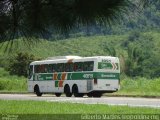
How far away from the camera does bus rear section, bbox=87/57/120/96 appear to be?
2902 cm

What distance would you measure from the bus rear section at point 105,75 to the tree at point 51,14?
22177 mm

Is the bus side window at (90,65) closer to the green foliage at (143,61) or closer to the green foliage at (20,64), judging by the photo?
the green foliage at (20,64)

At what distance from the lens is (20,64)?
60.2 m

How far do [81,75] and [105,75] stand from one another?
4.71ft

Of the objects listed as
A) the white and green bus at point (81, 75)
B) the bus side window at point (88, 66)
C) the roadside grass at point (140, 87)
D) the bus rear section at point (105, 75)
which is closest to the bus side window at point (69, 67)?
the white and green bus at point (81, 75)

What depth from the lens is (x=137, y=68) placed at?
7606 cm

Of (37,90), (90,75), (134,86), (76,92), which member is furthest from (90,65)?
(134,86)

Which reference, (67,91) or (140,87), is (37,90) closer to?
(67,91)

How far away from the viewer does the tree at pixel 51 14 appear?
242 inches

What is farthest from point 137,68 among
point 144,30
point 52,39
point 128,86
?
point 52,39

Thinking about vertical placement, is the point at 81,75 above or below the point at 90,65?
below

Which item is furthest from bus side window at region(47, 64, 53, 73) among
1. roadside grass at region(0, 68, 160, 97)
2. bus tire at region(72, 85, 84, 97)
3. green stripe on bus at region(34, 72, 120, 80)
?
roadside grass at region(0, 68, 160, 97)

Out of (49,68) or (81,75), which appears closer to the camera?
(81,75)

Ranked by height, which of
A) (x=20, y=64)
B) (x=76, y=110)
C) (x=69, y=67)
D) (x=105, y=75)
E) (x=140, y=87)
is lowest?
(x=76, y=110)
